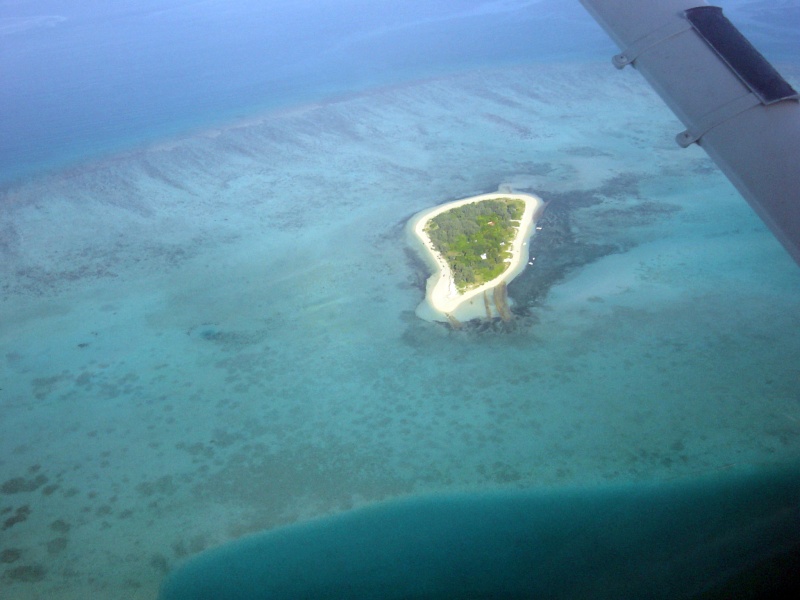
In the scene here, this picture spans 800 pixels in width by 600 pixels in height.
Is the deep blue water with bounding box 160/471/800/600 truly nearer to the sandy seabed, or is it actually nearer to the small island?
the sandy seabed

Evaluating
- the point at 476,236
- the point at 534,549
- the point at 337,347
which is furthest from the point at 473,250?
the point at 534,549

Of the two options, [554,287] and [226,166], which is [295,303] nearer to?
[554,287]

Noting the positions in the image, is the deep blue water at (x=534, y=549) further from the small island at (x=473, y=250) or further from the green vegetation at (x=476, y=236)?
the green vegetation at (x=476, y=236)

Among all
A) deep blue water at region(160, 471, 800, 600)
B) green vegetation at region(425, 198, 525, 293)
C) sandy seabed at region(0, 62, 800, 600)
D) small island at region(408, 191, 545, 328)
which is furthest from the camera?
green vegetation at region(425, 198, 525, 293)

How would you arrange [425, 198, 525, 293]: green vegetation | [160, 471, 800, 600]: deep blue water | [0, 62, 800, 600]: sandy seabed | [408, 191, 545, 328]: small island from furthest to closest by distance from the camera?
[425, 198, 525, 293]: green vegetation
[408, 191, 545, 328]: small island
[0, 62, 800, 600]: sandy seabed
[160, 471, 800, 600]: deep blue water

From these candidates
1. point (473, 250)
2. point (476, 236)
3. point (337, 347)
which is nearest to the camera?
point (337, 347)

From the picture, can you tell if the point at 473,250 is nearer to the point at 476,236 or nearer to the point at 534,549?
the point at 476,236

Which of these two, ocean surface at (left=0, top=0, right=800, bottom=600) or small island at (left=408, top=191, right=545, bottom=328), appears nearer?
ocean surface at (left=0, top=0, right=800, bottom=600)

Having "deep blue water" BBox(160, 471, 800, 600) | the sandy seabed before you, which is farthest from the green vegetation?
"deep blue water" BBox(160, 471, 800, 600)

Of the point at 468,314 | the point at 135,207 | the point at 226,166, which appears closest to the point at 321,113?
the point at 226,166
